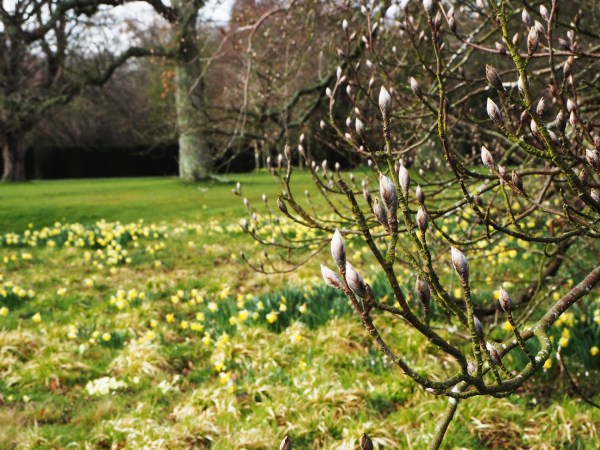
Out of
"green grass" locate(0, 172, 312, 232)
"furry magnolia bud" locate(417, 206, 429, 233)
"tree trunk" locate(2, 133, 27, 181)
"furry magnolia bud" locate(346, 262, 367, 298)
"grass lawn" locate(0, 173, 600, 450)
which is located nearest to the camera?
"furry magnolia bud" locate(346, 262, 367, 298)

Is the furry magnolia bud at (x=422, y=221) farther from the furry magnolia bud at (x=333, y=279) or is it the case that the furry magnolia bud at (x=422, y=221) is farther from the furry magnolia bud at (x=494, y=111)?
the furry magnolia bud at (x=494, y=111)

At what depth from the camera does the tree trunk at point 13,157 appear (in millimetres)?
29438

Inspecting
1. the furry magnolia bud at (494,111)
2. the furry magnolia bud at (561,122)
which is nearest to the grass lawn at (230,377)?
the furry magnolia bud at (561,122)

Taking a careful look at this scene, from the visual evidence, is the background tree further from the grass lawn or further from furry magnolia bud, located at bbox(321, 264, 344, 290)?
furry magnolia bud, located at bbox(321, 264, 344, 290)

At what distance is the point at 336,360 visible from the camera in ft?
Answer: 13.8

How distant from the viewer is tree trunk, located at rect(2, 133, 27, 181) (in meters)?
29.4

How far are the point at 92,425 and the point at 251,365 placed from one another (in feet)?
3.65

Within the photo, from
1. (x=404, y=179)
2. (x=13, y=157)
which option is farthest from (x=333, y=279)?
(x=13, y=157)

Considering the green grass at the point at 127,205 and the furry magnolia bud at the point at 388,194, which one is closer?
the furry magnolia bud at the point at 388,194

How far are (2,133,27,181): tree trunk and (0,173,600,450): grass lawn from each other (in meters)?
25.2

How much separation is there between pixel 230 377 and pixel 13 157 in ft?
98.2

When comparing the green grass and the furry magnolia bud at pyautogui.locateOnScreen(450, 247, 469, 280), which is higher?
the furry magnolia bud at pyautogui.locateOnScreen(450, 247, 469, 280)

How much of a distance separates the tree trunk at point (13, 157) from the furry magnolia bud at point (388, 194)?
3187 centimetres

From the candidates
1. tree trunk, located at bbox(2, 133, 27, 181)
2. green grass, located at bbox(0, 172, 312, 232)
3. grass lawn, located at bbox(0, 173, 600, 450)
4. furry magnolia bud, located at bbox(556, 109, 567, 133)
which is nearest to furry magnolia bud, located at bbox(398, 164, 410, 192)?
furry magnolia bud, located at bbox(556, 109, 567, 133)
